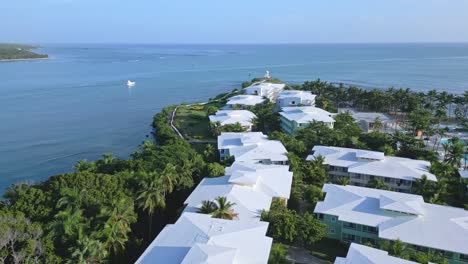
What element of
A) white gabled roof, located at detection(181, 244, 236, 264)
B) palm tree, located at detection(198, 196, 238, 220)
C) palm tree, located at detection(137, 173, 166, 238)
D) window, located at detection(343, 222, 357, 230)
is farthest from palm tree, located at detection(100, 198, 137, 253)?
window, located at detection(343, 222, 357, 230)

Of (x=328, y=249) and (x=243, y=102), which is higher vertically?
(x=243, y=102)

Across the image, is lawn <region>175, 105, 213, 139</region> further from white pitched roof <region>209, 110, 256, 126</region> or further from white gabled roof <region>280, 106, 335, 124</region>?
white gabled roof <region>280, 106, 335, 124</region>

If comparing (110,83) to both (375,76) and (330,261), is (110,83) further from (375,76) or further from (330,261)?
(330,261)

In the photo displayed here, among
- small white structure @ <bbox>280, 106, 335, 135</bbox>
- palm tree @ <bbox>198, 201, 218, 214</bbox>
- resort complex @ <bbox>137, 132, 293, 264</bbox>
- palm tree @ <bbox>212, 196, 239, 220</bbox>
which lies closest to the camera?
resort complex @ <bbox>137, 132, 293, 264</bbox>

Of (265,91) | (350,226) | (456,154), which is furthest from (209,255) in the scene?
(265,91)

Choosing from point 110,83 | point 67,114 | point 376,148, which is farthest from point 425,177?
point 110,83

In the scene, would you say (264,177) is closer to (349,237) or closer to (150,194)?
(349,237)

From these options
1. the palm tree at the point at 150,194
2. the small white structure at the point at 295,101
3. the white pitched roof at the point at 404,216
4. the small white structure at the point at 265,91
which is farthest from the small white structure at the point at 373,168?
the small white structure at the point at 265,91
